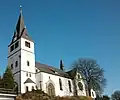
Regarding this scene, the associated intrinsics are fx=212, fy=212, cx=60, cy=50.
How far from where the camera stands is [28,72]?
5031 cm

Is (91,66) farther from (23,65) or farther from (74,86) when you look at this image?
(23,65)

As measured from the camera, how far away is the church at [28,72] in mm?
49094

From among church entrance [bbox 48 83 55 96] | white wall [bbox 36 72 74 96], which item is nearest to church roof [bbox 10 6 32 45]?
white wall [bbox 36 72 74 96]

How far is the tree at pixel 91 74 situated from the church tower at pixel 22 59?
1489 cm

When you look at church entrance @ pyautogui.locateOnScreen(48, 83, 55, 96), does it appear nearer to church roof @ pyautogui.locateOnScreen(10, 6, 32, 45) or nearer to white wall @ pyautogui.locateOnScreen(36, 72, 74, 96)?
white wall @ pyautogui.locateOnScreen(36, 72, 74, 96)

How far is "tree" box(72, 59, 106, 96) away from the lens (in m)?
58.0

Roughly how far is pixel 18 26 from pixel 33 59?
10.7m

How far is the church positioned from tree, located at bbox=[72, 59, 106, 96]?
401 cm

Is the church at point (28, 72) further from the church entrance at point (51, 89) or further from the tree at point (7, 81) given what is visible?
the tree at point (7, 81)

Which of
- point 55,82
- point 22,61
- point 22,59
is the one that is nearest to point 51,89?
point 55,82

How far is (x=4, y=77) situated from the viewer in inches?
1812

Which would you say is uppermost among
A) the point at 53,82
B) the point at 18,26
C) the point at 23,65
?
the point at 18,26

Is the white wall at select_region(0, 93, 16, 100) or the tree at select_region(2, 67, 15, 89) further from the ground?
the tree at select_region(2, 67, 15, 89)

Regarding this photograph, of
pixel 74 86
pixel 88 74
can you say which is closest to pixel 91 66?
pixel 88 74
